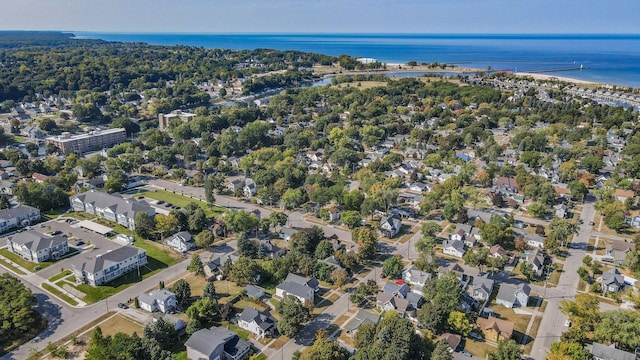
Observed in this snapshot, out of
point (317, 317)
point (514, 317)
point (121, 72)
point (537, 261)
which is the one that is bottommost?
point (317, 317)

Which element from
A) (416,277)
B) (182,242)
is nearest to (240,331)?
(182,242)

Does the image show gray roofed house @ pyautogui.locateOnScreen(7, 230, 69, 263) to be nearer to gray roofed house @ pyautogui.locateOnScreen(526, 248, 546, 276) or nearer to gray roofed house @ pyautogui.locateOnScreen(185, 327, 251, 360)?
gray roofed house @ pyautogui.locateOnScreen(185, 327, 251, 360)

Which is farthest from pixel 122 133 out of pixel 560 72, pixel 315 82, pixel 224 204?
pixel 560 72

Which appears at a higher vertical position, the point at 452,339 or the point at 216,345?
the point at 216,345

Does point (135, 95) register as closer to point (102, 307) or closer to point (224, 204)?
point (224, 204)

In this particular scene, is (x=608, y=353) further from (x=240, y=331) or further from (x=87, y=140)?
(x=87, y=140)

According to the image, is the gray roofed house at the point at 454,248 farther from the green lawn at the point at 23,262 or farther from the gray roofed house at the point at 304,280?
the green lawn at the point at 23,262

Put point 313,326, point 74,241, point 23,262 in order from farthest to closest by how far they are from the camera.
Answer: point 74,241 → point 23,262 → point 313,326

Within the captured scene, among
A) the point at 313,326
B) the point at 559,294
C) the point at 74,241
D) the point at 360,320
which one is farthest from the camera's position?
the point at 74,241
